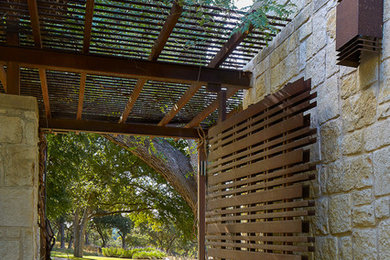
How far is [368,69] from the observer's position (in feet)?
7.97

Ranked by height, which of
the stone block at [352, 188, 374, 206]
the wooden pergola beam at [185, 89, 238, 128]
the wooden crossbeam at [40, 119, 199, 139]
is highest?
the wooden pergola beam at [185, 89, 238, 128]

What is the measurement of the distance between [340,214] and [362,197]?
0.77ft

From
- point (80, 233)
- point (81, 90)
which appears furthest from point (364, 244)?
point (80, 233)

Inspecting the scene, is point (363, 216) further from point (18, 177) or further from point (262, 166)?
point (18, 177)

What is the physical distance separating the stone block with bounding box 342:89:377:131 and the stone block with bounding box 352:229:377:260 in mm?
543

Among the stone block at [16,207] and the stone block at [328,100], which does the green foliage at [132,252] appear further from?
the stone block at [328,100]

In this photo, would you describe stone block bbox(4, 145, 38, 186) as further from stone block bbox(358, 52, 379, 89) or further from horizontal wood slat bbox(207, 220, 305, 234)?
stone block bbox(358, 52, 379, 89)

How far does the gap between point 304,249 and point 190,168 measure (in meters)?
5.30

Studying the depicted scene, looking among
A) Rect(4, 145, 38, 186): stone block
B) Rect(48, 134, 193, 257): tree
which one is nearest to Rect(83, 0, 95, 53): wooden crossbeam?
Rect(4, 145, 38, 186): stone block

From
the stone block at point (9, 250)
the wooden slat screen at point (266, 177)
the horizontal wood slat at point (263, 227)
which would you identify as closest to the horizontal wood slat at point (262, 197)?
the wooden slat screen at point (266, 177)

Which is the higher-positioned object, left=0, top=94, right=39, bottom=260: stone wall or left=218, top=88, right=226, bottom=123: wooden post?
left=218, top=88, right=226, bottom=123: wooden post

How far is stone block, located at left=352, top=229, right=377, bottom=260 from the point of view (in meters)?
2.31

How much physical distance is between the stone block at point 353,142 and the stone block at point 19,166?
1881 mm

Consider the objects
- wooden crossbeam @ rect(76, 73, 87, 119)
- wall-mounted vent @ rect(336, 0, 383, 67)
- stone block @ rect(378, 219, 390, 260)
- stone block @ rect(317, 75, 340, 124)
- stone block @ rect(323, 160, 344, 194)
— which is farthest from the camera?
wooden crossbeam @ rect(76, 73, 87, 119)
